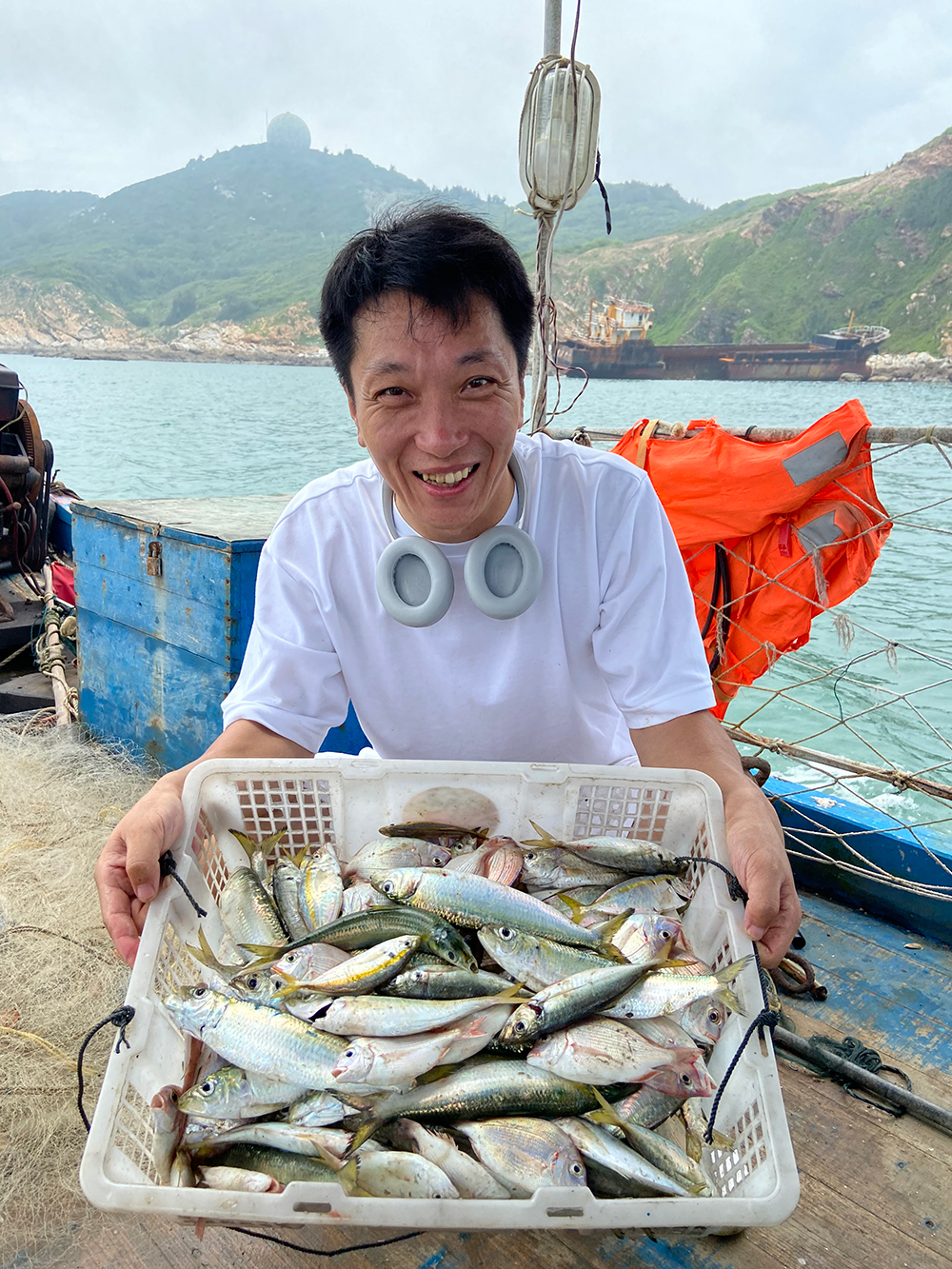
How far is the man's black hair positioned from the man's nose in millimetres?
172

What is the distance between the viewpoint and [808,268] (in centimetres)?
6366

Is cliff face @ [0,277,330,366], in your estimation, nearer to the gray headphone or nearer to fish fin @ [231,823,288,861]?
the gray headphone

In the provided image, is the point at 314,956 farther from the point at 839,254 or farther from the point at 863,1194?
the point at 839,254

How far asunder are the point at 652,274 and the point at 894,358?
907 inches

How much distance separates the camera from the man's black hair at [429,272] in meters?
1.63

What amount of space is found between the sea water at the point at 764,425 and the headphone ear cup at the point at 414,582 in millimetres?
1726

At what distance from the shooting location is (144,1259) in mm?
1358

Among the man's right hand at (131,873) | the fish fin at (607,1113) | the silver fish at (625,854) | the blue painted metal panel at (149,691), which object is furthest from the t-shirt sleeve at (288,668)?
the blue painted metal panel at (149,691)

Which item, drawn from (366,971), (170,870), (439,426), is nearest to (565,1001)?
(366,971)

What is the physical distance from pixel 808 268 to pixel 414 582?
74250mm

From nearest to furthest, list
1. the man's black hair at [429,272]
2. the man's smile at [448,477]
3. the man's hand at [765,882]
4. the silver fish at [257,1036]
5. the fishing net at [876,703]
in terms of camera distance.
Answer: the silver fish at [257,1036], the man's hand at [765,882], the man's black hair at [429,272], the man's smile at [448,477], the fishing net at [876,703]

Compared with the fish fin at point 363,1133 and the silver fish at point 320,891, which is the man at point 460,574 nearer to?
the silver fish at point 320,891

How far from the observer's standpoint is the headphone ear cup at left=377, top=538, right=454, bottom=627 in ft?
5.89

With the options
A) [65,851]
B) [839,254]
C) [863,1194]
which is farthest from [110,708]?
[839,254]
